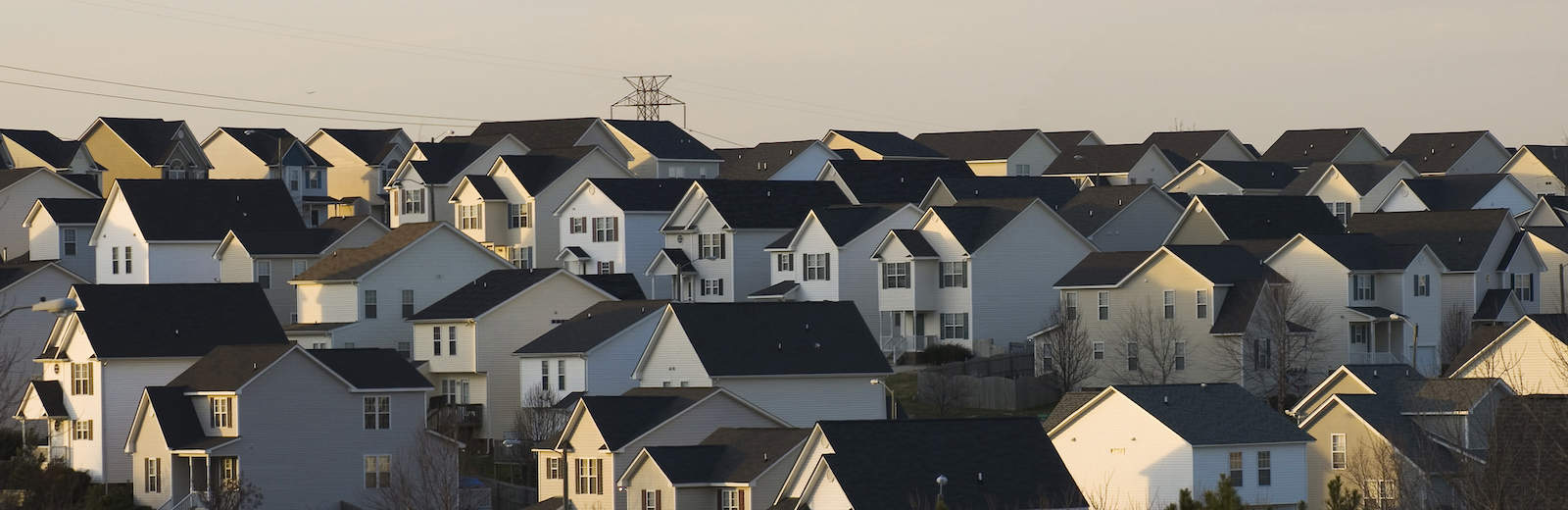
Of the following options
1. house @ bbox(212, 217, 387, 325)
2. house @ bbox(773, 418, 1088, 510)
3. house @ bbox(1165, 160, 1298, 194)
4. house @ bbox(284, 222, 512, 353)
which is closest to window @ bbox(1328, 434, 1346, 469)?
house @ bbox(773, 418, 1088, 510)

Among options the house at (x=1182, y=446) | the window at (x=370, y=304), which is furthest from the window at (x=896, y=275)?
the house at (x=1182, y=446)

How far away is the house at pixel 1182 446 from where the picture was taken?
2510 inches

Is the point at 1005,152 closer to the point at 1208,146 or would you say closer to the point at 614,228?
the point at 1208,146

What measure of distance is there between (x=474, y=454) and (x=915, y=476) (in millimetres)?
24398

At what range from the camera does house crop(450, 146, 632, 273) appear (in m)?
101

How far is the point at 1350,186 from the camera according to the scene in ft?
357

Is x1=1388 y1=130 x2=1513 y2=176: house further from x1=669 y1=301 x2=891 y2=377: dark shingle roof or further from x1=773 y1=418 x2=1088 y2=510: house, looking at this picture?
x1=773 y1=418 x2=1088 y2=510: house

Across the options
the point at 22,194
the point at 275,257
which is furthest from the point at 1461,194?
the point at 22,194

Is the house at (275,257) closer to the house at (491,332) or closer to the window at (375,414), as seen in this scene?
the house at (491,332)

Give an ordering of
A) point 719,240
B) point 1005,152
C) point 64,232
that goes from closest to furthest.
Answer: point 719,240 < point 64,232 < point 1005,152

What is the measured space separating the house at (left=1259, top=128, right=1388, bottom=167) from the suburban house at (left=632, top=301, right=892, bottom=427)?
194ft

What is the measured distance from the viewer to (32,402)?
73125 mm

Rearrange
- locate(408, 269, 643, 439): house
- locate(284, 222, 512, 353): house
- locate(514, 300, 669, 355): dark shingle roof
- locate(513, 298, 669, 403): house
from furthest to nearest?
locate(284, 222, 512, 353): house, locate(408, 269, 643, 439): house, locate(514, 300, 669, 355): dark shingle roof, locate(513, 298, 669, 403): house

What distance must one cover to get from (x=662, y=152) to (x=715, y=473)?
5464 centimetres
